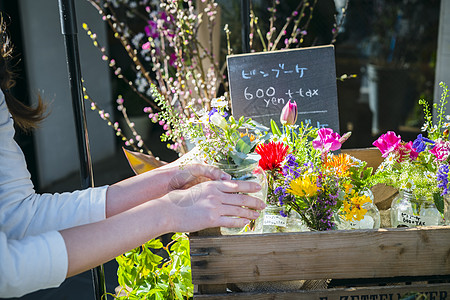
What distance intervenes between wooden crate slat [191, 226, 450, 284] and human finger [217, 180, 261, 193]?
0.35ft

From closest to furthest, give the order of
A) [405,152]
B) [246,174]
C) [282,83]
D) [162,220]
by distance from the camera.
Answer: [162,220]
[246,174]
[405,152]
[282,83]

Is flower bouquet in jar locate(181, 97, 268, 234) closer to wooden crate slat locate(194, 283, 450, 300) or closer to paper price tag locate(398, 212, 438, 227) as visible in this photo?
wooden crate slat locate(194, 283, 450, 300)

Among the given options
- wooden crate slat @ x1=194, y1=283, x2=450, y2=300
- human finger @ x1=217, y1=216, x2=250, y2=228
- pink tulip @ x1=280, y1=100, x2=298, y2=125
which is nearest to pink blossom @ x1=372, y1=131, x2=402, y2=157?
pink tulip @ x1=280, y1=100, x2=298, y2=125

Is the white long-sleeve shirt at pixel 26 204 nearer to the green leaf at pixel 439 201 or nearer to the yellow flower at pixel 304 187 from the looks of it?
the yellow flower at pixel 304 187

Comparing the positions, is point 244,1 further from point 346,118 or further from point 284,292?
point 346,118

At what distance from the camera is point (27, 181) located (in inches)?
46.2

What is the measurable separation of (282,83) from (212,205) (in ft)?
2.15

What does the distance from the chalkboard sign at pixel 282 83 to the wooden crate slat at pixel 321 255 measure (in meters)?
0.57

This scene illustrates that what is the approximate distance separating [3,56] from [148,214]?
0.63m

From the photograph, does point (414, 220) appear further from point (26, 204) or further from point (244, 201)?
point (26, 204)

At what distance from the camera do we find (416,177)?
1.12 metres

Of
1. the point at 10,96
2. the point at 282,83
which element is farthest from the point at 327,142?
the point at 10,96

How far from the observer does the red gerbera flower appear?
1143mm

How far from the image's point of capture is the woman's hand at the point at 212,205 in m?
0.98
